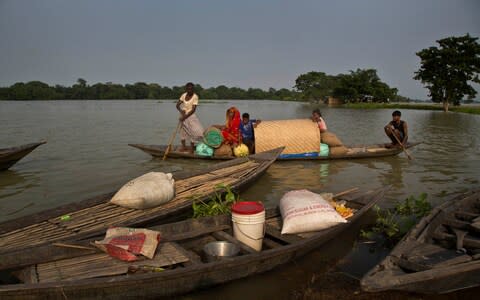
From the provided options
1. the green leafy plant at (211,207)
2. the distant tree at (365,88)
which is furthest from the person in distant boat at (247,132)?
the distant tree at (365,88)

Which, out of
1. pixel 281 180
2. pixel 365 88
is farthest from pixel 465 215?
pixel 365 88

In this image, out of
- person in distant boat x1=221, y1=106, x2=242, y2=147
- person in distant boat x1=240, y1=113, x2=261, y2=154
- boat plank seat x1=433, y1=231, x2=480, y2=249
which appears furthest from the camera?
person in distant boat x1=240, y1=113, x2=261, y2=154

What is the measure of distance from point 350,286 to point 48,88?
68.0 metres

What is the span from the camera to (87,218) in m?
3.52

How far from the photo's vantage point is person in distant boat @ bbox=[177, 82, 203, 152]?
7.71 meters

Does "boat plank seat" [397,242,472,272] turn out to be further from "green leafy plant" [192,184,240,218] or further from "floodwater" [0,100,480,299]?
"green leafy plant" [192,184,240,218]

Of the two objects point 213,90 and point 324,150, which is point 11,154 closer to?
point 324,150

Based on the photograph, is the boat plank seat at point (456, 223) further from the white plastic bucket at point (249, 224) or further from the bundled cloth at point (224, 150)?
the bundled cloth at point (224, 150)

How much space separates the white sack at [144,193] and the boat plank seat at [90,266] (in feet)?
2.95

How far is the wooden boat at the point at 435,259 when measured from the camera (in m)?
2.28

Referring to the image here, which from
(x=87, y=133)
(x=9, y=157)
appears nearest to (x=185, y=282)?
(x=9, y=157)

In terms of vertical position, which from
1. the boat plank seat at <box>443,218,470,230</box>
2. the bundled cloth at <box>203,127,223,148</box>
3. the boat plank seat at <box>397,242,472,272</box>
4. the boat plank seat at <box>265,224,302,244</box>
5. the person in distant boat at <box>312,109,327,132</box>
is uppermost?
the person in distant boat at <box>312,109,327,132</box>

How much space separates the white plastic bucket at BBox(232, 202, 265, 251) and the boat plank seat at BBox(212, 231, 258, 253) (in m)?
0.07

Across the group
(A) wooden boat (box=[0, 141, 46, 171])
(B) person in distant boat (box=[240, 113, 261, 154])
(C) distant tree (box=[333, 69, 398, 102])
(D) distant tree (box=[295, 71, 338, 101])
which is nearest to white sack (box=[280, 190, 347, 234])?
(B) person in distant boat (box=[240, 113, 261, 154])
